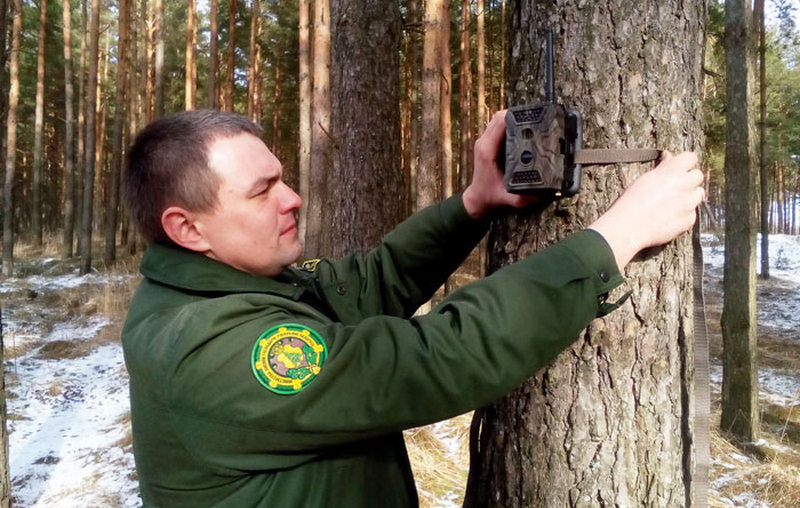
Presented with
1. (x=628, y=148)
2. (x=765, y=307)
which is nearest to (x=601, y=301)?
(x=628, y=148)

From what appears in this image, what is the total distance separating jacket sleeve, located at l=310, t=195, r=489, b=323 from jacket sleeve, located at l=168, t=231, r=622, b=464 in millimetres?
649

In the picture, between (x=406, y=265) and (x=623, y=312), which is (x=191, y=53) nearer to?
(x=406, y=265)

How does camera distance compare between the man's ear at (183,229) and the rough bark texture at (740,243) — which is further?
the rough bark texture at (740,243)

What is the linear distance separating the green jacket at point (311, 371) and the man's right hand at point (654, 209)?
6cm

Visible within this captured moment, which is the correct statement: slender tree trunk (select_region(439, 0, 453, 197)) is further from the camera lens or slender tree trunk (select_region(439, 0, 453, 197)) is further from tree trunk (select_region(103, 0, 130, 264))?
the camera lens

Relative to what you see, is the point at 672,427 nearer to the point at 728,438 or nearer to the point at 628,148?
the point at 628,148

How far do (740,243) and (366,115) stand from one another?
437 centimetres

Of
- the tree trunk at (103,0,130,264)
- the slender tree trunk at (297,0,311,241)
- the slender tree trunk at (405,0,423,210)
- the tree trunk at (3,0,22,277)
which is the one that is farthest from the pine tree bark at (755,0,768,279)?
the tree trunk at (3,0,22,277)

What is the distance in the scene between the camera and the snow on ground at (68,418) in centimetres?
467

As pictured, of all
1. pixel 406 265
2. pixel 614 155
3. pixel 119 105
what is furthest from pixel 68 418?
pixel 119 105

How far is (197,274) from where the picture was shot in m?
1.33

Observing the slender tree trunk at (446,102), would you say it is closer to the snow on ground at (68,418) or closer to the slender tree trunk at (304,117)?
the slender tree trunk at (304,117)

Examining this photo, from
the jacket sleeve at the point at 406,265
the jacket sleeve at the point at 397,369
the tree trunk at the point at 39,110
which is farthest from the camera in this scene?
the tree trunk at the point at 39,110

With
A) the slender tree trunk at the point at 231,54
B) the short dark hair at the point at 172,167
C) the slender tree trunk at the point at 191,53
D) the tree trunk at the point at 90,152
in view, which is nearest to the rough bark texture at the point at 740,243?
the short dark hair at the point at 172,167
